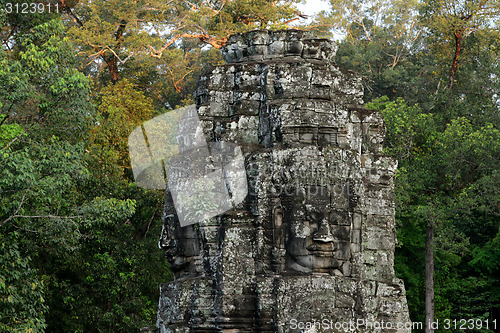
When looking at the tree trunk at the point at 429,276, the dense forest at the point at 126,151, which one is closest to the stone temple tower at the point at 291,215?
the dense forest at the point at 126,151

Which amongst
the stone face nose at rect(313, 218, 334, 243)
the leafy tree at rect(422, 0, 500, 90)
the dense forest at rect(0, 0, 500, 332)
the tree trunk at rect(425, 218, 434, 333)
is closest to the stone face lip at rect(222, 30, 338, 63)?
the stone face nose at rect(313, 218, 334, 243)

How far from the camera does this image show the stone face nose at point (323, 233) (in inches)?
431

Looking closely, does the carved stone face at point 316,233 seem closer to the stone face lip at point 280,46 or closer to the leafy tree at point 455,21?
the stone face lip at point 280,46

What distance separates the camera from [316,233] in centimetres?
1102

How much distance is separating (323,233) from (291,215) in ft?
1.85

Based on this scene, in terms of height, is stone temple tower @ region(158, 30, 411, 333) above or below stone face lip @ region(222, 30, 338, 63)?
below

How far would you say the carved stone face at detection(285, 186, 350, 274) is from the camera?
1102cm

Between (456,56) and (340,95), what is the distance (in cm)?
1462

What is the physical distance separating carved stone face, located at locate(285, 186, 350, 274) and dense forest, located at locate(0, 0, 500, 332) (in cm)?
533

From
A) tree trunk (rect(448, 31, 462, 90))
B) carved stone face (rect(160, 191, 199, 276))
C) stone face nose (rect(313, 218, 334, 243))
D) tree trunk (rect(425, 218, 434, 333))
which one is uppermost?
tree trunk (rect(448, 31, 462, 90))

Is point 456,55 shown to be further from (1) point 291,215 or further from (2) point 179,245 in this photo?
(2) point 179,245

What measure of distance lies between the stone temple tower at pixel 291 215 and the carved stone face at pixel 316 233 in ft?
0.05

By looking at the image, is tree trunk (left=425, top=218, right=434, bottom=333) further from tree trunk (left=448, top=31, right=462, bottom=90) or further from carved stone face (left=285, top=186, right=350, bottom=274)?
carved stone face (left=285, top=186, right=350, bottom=274)

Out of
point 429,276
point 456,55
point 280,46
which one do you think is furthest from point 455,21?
point 280,46
